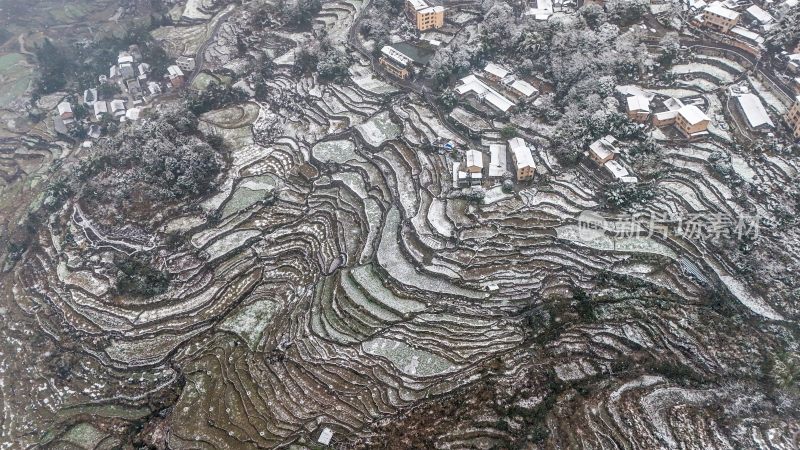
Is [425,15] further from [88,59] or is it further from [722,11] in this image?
[88,59]

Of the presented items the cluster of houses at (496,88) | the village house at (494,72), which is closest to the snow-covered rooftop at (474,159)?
the cluster of houses at (496,88)

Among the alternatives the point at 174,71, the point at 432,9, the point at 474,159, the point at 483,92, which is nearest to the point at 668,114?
the point at 483,92

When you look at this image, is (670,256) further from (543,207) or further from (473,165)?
(473,165)

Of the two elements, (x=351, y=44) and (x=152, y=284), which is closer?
(x=152, y=284)

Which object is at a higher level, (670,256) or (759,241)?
(759,241)

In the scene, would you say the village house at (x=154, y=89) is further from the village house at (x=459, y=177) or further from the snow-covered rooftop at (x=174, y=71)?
the village house at (x=459, y=177)

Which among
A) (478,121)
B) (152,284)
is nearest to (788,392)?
(478,121)

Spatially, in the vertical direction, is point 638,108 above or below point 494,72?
above
